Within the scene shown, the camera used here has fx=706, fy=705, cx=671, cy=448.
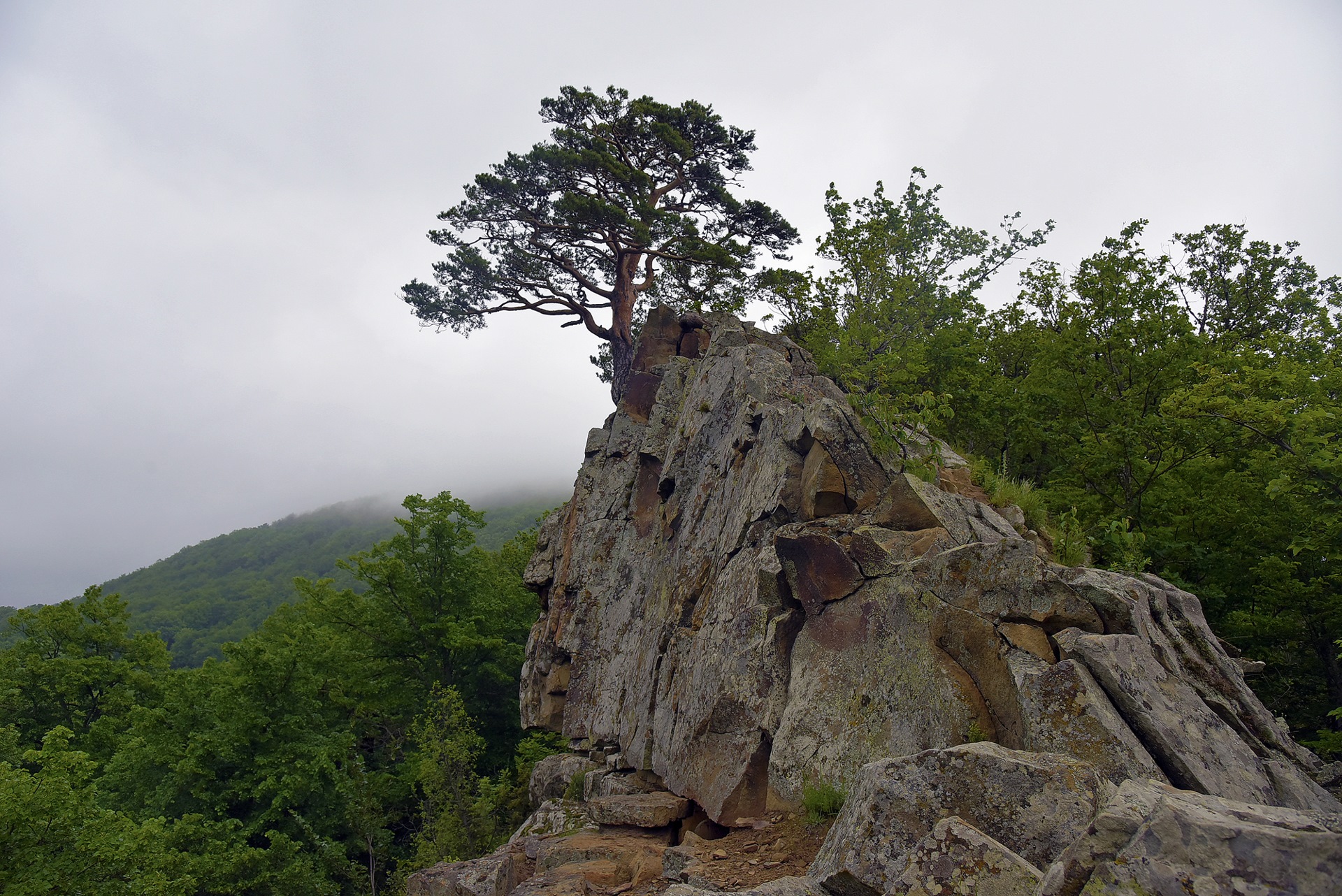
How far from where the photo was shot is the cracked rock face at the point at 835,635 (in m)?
7.39

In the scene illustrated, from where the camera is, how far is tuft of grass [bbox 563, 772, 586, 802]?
661 inches

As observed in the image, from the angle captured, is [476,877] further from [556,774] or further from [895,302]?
[895,302]

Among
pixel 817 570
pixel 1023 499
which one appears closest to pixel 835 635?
pixel 817 570

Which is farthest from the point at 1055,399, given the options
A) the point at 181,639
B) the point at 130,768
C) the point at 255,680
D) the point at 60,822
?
the point at 181,639

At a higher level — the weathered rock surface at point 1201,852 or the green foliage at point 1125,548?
the weathered rock surface at point 1201,852

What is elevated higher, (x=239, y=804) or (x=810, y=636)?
(x=810, y=636)

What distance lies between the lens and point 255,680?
25.0 meters

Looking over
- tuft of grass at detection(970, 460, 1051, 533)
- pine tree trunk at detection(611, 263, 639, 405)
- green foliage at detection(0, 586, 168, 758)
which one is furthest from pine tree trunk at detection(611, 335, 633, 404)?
green foliage at detection(0, 586, 168, 758)

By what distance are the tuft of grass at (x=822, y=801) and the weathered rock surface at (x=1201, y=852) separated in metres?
4.81

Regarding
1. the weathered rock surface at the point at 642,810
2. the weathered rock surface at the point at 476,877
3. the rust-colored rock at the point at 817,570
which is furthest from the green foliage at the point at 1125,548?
the weathered rock surface at the point at 476,877

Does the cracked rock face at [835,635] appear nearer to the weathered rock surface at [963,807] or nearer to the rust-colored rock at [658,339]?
the weathered rock surface at [963,807]

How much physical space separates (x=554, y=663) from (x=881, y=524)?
42.6ft

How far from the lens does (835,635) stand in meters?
10.5

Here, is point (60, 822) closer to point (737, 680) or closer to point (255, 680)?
point (255, 680)
